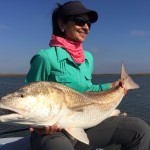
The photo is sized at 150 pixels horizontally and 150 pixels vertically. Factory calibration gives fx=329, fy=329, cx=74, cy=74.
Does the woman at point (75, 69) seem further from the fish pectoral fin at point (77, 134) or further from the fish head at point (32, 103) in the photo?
the fish head at point (32, 103)

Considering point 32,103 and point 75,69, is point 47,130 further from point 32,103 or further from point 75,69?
point 75,69

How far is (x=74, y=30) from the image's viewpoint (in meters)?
4.97

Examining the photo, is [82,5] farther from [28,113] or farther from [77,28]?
[28,113]

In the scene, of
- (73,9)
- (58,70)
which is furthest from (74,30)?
(58,70)

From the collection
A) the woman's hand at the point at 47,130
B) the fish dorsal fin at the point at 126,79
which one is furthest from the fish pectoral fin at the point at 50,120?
the fish dorsal fin at the point at 126,79

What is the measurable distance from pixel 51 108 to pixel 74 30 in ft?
5.15

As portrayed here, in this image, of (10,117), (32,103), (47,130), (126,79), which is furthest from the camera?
(126,79)

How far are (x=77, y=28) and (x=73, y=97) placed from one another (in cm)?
124

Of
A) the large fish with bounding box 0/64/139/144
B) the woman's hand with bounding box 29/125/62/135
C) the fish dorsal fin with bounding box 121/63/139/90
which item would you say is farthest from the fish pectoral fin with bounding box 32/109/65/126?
the fish dorsal fin with bounding box 121/63/139/90

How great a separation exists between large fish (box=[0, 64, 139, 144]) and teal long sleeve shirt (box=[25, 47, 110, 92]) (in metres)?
0.31

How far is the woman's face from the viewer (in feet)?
16.2

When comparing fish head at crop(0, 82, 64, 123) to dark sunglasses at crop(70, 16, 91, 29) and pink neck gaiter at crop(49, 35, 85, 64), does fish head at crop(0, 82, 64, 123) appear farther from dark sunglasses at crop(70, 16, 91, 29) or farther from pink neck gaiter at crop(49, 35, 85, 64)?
dark sunglasses at crop(70, 16, 91, 29)

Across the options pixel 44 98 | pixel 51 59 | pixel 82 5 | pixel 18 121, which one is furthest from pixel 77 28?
pixel 18 121

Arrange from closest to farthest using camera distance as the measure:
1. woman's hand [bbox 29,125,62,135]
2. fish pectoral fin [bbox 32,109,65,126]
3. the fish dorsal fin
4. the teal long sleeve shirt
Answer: fish pectoral fin [bbox 32,109,65,126] → woman's hand [bbox 29,125,62,135] → the teal long sleeve shirt → the fish dorsal fin
